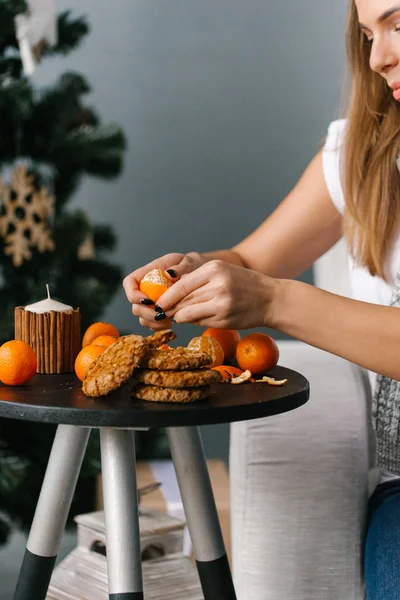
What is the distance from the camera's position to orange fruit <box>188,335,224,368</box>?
3.94ft

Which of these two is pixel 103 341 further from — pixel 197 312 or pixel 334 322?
pixel 334 322

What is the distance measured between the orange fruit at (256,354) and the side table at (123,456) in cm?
3

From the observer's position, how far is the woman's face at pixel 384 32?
4.14 ft

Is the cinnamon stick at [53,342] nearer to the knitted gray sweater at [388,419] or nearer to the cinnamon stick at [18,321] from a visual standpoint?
the cinnamon stick at [18,321]

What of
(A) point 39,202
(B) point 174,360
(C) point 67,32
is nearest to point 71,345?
(B) point 174,360

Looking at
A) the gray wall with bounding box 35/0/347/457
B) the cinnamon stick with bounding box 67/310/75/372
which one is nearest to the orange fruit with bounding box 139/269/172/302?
the cinnamon stick with bounding box 67/310/75/372

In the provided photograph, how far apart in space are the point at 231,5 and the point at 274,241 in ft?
5.62

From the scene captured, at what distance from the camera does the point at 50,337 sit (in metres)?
1.17

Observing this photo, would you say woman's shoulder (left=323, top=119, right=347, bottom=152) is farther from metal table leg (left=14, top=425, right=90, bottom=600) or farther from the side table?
metal table leg (left=14, top=425, right=90, bottom=600)

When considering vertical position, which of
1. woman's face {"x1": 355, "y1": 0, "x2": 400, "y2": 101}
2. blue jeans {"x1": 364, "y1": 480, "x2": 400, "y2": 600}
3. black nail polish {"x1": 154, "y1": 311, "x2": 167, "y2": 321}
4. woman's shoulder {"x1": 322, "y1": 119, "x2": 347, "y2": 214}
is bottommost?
blue jeans {"x1": 364, "y1": 480, "x2": 400, "y2": 600}

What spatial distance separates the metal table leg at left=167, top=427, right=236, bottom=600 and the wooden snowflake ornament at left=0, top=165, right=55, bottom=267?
128 centimetres

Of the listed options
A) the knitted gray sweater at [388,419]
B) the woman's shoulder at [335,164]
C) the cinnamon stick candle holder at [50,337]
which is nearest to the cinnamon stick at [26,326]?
the cinnamon stick candle holder at [50,337]

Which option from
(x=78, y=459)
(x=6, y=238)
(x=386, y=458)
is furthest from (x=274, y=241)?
(x=6, y=238)

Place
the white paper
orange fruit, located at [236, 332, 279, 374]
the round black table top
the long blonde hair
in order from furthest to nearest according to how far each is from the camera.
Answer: the white paper → the long blonde hair → orange fruit, located at [236, 332, 279, 374] → the round black table top
